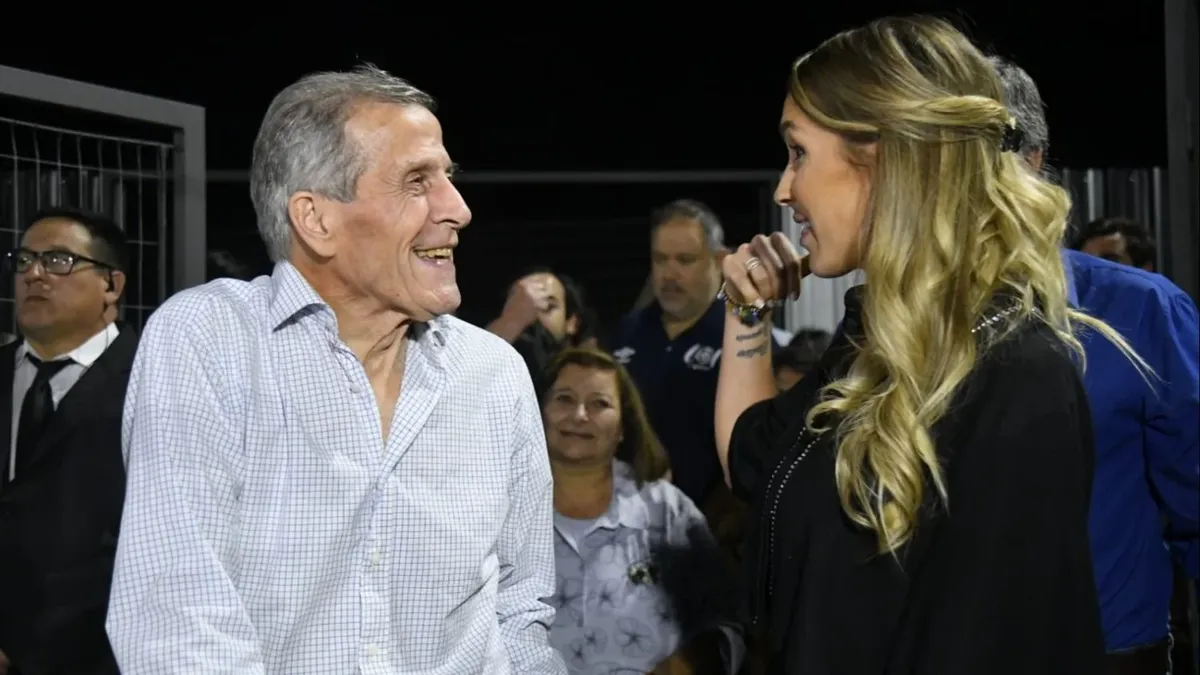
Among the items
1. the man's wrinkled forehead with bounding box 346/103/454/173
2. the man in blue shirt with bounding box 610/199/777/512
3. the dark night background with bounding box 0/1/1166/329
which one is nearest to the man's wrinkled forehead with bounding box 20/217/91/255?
the man's wrinkled forehead with bounding box 346/103/454/173

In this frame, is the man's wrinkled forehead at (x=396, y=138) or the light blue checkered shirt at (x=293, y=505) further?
the man's wrinkled forehead at (x=396, y=138)

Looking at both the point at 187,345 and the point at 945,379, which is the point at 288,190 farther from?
the point at 945,379

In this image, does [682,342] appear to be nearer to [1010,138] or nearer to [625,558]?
[625,558]

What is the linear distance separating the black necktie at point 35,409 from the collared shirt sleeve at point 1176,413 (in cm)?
201

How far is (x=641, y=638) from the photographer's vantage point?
3582 mm

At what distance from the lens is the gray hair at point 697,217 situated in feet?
15.8

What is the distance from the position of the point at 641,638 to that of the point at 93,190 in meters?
1.52

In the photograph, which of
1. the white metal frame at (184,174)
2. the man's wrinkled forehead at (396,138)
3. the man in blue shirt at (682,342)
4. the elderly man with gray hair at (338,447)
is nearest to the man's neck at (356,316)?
the elderly man with gray hair at (338,447)

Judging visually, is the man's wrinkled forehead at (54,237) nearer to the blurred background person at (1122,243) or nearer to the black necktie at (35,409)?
the black necktie at (35,409)

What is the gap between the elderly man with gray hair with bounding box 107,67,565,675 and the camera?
74.1 inches

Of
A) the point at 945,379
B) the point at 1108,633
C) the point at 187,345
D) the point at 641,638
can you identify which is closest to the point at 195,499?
the point at 187,345

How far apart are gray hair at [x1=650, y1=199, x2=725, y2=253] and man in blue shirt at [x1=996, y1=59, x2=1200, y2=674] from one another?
206cm

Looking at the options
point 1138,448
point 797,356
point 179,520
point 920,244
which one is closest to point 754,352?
point 920,244

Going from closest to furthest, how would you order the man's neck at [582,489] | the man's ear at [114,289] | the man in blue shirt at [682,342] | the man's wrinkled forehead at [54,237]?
the man's wrinkled forehead at [54,237] → the man's ear at [114,289] → the man's neck at [582,489] → the man in blue shirt at [682,342]
